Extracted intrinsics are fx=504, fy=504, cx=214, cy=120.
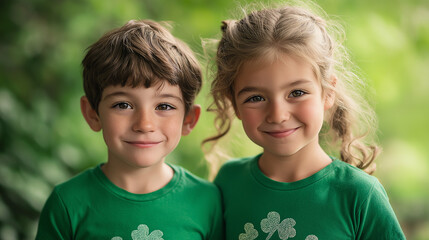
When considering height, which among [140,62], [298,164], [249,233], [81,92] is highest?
[81,92]

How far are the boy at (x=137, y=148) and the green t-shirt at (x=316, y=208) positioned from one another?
0.48 ft

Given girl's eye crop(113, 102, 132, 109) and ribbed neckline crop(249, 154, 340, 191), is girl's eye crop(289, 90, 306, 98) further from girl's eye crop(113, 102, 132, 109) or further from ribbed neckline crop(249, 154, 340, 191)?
girl's eye crop(113, 102, 132, 109)

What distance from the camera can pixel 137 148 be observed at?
1625 mm

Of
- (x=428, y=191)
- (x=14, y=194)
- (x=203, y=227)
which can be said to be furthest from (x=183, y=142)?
(x=428, y=191)

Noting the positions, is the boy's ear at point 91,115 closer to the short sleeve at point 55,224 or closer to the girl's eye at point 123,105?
the girl's eye at point 123,105

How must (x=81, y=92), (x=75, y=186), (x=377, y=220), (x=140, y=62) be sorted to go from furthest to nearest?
1. (x=81, y=92)
2. (x=75, y=186)
3. (x=140, y=62)
4. (x=377, y=220)

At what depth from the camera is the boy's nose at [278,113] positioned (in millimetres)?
1512

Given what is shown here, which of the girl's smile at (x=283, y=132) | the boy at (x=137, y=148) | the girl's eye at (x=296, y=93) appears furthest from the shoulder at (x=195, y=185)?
the girl's eye at (x=296, y=93)

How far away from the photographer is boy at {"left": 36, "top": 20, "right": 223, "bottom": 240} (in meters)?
1.61

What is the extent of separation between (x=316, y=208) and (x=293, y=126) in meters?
0.27

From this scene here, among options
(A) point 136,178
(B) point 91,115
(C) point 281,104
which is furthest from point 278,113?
(B) point 91,115

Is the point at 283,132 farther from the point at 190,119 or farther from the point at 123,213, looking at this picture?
the point at 123,213

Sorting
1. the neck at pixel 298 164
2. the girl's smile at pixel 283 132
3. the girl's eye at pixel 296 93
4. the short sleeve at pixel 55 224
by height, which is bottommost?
the short sleeve at pixel 55 224

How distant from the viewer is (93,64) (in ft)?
5.49
